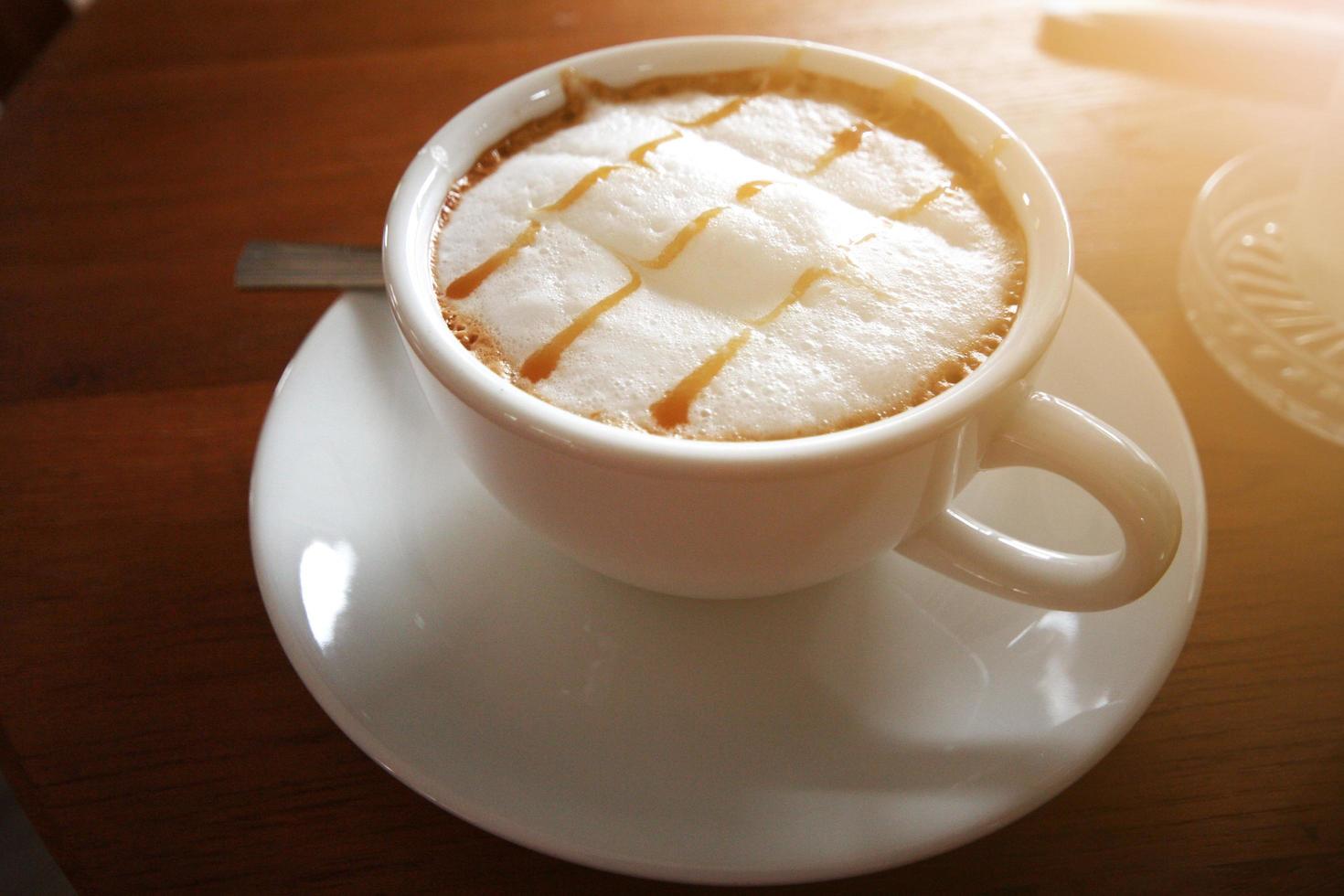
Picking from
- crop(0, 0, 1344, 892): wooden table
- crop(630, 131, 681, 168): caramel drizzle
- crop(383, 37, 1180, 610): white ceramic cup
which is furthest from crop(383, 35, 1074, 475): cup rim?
crop(0, 0, 1344, 892): wooden table

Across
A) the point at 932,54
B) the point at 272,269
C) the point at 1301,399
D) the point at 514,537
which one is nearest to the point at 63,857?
the point at 514,537

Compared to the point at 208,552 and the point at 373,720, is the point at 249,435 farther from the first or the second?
the point at 373,720

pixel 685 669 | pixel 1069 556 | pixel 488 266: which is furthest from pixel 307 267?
pixel 1069 556

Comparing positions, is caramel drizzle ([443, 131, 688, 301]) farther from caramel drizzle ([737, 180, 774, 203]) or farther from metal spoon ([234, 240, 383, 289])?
metal spoon ([234, 240, 383, 289])

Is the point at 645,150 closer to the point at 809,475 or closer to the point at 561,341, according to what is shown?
the point at 561,341

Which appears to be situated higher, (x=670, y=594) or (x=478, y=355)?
(x=478, y=355)

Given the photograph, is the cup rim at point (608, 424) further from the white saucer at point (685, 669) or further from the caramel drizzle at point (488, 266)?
the white saucer at point (685, 669)
